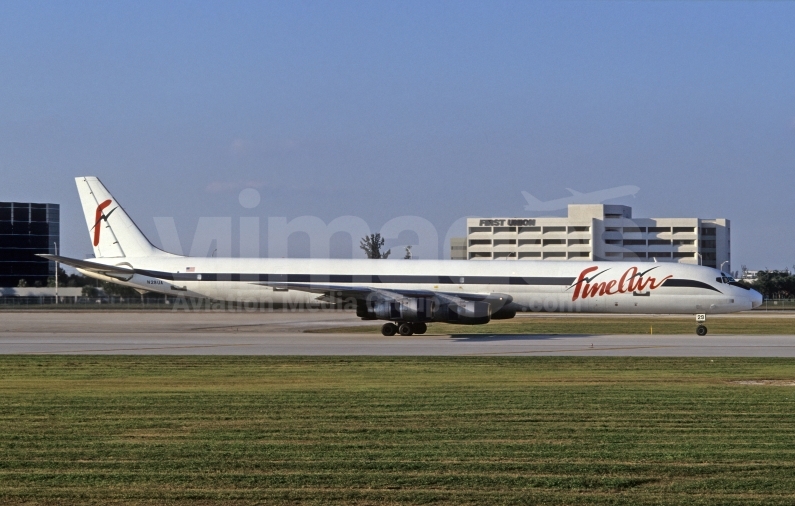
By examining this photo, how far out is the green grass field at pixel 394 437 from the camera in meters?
9.49

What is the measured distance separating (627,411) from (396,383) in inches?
222

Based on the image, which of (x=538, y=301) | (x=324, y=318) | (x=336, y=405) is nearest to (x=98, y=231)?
(x=324, y=318)

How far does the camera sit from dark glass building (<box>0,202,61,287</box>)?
105062mm

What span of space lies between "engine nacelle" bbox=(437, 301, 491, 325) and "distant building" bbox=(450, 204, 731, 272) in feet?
326

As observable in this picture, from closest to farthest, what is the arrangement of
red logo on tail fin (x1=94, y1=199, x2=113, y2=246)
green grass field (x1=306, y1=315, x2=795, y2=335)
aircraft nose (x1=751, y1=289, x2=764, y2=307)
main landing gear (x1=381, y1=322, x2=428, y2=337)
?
main landing gear (x1=381, y1=322, x2=428, y2=337), aircraft nose (x1=751, y1=289, x2=764, y2=307), green grass field (x1=306, y1=315, x2=795, y2=335), red logo on tail fin (x1=94, y1=199, x2=113, y2=246)

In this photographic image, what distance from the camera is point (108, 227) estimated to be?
4306cm

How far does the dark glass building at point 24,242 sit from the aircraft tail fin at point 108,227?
2582 inches

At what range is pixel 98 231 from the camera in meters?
43.1

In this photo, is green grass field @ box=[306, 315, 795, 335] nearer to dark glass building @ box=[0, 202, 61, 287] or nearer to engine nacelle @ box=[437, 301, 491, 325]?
engine nacelle @ box=[437, 301, 491, 325]

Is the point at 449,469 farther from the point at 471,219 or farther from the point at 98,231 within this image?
the point at 471,219

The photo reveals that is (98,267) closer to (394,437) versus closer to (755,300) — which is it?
(755,300)

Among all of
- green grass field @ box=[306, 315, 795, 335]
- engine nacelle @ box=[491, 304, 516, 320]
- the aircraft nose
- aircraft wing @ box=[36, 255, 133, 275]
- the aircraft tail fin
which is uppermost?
the aircraft tail fin

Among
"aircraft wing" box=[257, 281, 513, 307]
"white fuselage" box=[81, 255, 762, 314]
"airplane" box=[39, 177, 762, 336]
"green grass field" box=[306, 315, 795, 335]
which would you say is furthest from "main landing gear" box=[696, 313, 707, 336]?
"aircraft wing" box=[257, 281, 513, 307]

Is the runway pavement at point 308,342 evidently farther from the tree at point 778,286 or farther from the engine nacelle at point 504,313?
the tree at point 778,286
